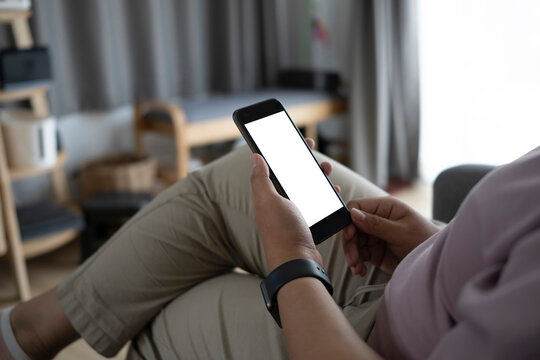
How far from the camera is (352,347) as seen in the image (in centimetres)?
53

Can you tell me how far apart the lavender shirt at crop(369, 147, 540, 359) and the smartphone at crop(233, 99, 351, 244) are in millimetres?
246

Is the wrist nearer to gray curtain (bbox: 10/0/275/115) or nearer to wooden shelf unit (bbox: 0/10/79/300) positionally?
wooden shelf unit (bbox: 0/10/79/300)

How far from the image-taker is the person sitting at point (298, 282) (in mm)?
437

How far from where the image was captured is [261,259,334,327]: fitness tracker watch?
0.59m

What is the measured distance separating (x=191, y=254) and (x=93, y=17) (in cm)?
189

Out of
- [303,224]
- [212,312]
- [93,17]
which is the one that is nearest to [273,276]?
[303,224]

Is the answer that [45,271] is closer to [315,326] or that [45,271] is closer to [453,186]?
[453,186]

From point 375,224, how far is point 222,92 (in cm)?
236

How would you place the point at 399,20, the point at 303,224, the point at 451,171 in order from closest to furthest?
1. the point at 303,224
2. the point at 451,171
3. the point at 399,20

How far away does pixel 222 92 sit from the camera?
10.0 ft

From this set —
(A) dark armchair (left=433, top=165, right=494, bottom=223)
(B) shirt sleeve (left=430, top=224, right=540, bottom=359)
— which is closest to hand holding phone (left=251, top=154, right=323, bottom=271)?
(B) shirt sleeve (left=430, top=224, right=540, bottom=359)

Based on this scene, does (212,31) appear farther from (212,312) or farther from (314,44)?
(212,312)

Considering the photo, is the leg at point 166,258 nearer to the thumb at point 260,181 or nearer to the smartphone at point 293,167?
the smartphone at point 293,167

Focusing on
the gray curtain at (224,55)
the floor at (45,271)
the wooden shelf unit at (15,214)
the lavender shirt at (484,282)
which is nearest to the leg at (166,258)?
the lavender shirt at (484,282)
